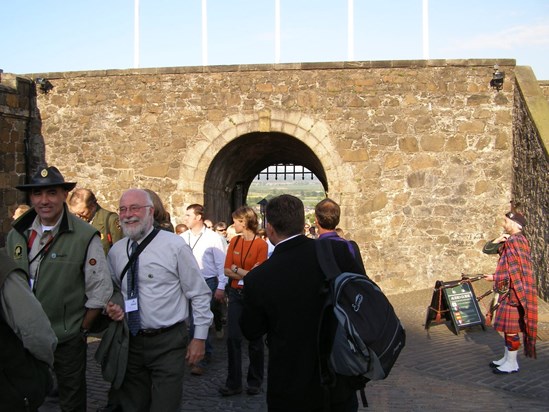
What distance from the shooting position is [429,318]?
27.2 ft

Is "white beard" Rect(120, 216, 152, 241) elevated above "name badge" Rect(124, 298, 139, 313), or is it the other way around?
"white beard" Rect(120, 216, 152, 241)

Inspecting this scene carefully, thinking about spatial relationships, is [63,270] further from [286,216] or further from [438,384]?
[438,384]

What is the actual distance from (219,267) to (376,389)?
217 cm

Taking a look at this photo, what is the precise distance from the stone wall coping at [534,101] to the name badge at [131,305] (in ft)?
24.8

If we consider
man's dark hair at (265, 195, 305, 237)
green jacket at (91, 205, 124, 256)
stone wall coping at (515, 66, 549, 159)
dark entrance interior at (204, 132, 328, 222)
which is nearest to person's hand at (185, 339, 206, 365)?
man's dark hair at (265, 195, 305, 237)

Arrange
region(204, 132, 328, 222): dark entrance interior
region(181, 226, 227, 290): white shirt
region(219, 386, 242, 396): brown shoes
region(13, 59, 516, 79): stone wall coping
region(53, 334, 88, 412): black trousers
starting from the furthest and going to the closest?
region(204, 132, 328, 222): dark entrance interior
region(13, 59, 516, 79): stone wall coping
region(181, 226, 227, 290): white shirt
region(219, 386, 242, 396): brown shoes
region(53, 334, 88, 412): black trousers

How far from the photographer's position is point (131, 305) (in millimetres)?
3674

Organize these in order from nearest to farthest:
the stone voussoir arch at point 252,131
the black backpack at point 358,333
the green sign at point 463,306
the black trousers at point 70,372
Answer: the black backpack at point 358,333 < the black trousers at point 70,372 < the green sign at point 463,306 < the stone voussoir arch at point 252,131

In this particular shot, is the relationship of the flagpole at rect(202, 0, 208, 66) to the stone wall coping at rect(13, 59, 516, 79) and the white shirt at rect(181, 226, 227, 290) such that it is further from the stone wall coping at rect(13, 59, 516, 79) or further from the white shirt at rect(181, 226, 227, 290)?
the white shirt at rect(181, 226, 227, 290)

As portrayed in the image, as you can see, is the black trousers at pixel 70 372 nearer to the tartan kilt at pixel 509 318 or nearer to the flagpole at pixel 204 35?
the tartan kilt at pixel 509 318

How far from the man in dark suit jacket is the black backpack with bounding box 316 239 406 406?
0.08 meters

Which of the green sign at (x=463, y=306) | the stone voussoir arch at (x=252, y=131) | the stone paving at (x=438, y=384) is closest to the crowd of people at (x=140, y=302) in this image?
the stone paving at (x=438, y=384)

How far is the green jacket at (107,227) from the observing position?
5.54 metres

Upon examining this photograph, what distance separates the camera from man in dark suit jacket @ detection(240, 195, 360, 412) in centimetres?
285
